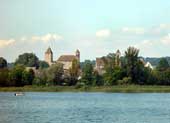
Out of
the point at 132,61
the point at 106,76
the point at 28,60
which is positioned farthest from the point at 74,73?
the point at 28,60

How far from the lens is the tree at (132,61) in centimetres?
11956

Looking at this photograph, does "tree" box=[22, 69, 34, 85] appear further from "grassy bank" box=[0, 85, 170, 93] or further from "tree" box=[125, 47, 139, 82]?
"tree" box=[125, 47, 139, 82]

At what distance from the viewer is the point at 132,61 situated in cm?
12044

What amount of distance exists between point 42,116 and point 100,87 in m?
71.5

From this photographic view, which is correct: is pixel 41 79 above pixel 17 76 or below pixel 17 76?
below

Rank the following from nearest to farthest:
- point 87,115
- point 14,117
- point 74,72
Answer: point 14,117 → point 87,115 → point 74,72

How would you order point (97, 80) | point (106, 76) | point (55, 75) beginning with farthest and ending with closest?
point (97, 80) → point (55, 75) → point (106, 76)

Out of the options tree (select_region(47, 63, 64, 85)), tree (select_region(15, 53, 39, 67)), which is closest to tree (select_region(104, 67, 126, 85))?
tree (select_region(47, 63, 64, 85))

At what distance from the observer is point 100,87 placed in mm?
117438

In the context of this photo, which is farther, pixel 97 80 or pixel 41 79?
pixel 97 80

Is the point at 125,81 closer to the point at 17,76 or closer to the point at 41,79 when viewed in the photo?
the point at 41,79

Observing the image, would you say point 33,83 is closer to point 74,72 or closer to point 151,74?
point 74,72

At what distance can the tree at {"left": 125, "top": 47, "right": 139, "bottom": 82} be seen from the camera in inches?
4707

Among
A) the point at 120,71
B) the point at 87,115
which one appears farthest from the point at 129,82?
the point at 87,115
